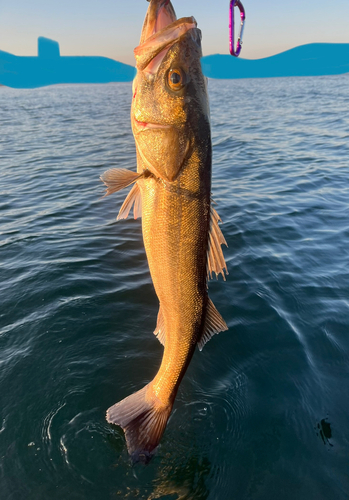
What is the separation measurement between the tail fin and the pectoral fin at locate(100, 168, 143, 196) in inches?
76.5

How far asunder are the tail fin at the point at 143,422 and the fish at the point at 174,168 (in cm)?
85

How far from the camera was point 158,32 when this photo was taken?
268 cm

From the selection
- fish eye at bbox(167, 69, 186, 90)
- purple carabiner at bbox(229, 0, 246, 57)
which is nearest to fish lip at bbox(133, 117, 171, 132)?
fish eye at bbox(167, 69, 186, 90)

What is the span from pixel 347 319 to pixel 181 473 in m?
3.66

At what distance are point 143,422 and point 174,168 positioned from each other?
2.34 meters

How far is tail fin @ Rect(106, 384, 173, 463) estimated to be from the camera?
326 cm

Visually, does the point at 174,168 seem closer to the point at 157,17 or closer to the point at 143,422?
the point at 157,17

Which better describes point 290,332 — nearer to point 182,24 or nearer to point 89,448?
point 89,448

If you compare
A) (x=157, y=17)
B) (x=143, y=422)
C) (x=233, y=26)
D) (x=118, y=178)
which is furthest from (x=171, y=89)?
(x=233, y=26)

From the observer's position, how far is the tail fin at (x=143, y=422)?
326cm

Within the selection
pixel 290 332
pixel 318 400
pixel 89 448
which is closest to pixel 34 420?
pixel 89 448

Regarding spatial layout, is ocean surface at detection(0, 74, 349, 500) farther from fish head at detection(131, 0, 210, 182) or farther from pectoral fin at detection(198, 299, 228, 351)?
pectoral fin at detection(198, 299, 228, 351)

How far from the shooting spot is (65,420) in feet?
13.3

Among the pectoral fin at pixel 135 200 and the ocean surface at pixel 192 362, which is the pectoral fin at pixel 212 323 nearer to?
the pectoral fin at pixel 135 200
